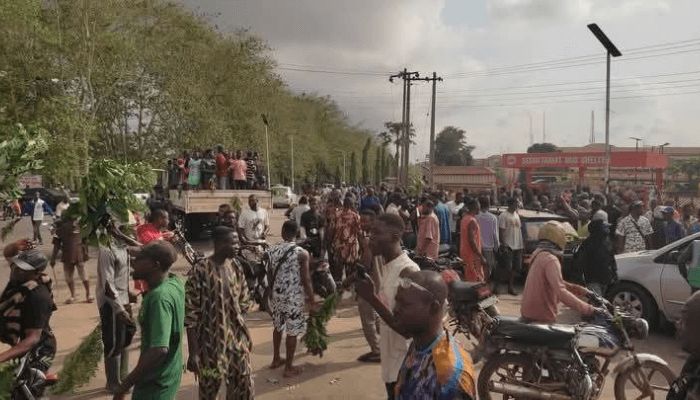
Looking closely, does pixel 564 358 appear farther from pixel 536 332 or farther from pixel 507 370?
pixel 507 370

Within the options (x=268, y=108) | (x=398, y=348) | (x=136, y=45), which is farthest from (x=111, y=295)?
(x=268, y=108)

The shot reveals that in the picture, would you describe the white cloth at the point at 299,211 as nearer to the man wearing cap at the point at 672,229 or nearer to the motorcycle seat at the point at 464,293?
the motorcycle seat at the point at 464,293

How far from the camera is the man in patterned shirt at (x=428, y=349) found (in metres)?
2.29

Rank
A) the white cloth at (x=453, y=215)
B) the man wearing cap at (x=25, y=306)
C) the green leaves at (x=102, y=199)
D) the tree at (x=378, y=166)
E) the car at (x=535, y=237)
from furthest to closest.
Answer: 1. the tree at (x=378, y=166)
2. the white cloth at (x=453, y=215)
3. the car at (x=535, y=237)
4. the green leaves at (x=102, y=199)
5. the man wearing cap at (x=25, y=306)

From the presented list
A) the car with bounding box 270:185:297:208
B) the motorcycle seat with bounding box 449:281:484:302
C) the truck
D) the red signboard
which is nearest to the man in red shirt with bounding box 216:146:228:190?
the truck

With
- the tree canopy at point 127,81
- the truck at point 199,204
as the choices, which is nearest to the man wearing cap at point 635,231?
the truck at point 199,204

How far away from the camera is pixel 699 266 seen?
654 centimetres

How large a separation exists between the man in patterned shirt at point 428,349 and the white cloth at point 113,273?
3352mm

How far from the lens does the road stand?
18.2 ft

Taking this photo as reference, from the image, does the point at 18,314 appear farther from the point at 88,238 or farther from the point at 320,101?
the point at 320,101

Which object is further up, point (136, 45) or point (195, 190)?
point (136, 45)

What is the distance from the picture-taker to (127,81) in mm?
26703

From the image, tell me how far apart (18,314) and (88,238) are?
2.27ft

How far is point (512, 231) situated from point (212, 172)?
8.60 meters
